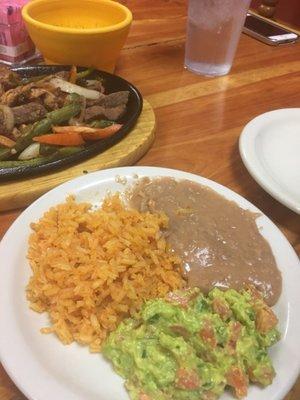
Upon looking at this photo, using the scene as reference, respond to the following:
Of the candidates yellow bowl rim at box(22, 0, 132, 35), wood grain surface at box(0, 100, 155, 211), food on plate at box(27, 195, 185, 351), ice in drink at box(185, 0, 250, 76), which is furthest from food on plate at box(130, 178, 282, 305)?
ice in drink at box(185, 0, 250, 76)

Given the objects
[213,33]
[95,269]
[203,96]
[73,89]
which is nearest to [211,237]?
[95,269]

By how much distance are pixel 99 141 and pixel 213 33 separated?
814 millimetres

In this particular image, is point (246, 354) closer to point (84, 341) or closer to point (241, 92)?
point (84, 341)

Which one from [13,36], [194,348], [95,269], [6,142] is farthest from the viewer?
[13,36]

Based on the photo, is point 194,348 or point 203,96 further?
point 203,96

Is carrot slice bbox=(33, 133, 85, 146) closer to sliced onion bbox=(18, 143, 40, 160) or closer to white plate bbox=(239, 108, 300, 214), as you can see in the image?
sliced onion bbox=(18, 143, 40, 160)

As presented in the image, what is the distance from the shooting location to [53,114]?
1.54 metres

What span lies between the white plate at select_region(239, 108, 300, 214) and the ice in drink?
482mm

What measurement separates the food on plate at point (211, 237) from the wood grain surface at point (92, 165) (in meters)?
0.19

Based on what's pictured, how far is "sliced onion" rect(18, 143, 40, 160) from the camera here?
142 centimetres

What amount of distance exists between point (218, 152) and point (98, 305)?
2.77ft

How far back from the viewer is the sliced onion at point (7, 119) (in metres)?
1.47

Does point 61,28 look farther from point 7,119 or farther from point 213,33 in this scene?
point 213,33

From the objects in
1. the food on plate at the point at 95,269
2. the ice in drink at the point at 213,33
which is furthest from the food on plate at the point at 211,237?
the ice in drink at the point at 213,33
